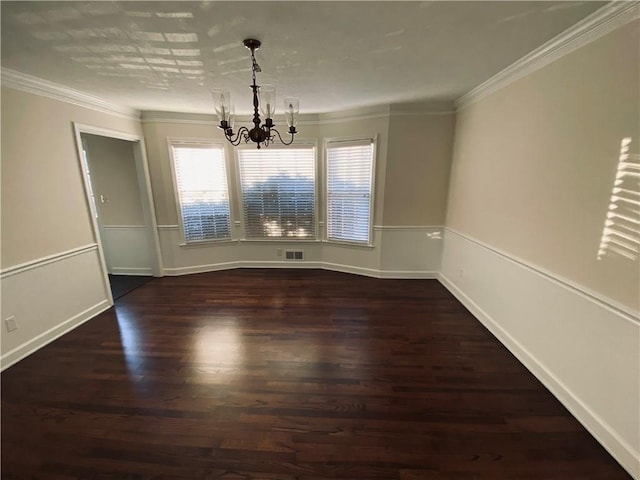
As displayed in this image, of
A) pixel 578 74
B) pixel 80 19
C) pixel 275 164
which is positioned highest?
pixel 80 19

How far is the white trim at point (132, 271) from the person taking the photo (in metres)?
4.40

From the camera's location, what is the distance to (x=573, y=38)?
174 centimetres

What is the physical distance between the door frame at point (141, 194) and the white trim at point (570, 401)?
4.49 metres

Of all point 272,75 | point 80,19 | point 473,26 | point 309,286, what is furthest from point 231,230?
point 473,26

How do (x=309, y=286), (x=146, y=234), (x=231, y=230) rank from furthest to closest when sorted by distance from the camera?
(x=231, y=230) → (x=146, y=234) → (x=309, y=286)

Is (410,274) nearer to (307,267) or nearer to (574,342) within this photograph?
(307,267)

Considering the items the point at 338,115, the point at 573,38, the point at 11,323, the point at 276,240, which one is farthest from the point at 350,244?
the point at 11,323

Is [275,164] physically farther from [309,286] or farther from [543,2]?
[543,2]

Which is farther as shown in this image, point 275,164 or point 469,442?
point 275,164

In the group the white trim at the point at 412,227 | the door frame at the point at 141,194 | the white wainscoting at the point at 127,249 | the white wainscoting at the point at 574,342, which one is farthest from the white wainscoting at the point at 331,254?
the white wainscoting at the point at 574,342

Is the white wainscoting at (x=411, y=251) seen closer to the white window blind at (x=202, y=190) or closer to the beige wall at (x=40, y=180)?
the white window blind at (x=202, y=190)

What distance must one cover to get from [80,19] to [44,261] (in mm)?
2249

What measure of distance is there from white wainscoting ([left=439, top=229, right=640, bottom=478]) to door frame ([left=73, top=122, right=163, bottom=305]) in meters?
4.47

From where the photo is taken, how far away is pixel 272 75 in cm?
244
